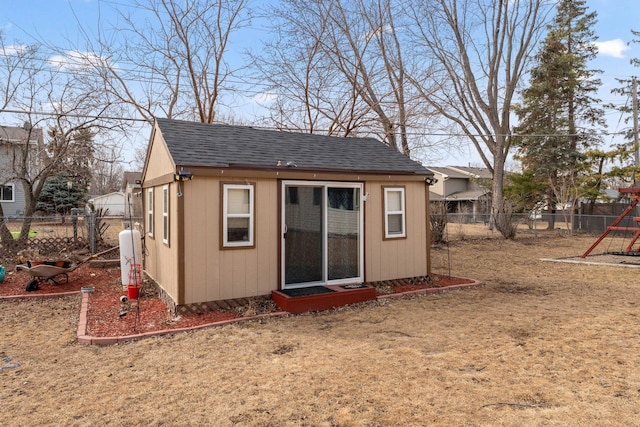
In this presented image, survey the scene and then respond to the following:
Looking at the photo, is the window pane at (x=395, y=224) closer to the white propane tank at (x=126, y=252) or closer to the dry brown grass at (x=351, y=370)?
the dry brown grass at (x=351, y=370)

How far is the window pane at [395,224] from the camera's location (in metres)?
7.50

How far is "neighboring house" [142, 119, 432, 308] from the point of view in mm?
5801

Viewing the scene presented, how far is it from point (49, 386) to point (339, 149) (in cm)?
596

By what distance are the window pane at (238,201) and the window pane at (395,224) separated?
2.72 m

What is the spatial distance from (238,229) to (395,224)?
2.95m

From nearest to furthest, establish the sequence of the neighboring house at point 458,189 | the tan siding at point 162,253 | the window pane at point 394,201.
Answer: the tan siding at point 162,253, the window pane at point 394,201, the neighboring house at point 458,189

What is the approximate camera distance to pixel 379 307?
20.6 feet

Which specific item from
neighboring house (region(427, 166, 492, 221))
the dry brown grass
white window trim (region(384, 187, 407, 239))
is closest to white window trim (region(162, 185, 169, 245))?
the dry brown grass

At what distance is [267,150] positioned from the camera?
276 inches

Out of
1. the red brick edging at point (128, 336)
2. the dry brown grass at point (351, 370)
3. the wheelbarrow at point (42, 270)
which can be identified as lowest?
the dry brown grass at point (351, 370)

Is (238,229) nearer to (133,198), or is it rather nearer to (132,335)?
(132,335)

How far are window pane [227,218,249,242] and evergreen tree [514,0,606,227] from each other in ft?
68.8

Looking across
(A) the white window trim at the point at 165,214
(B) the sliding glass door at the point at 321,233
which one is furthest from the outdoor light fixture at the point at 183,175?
(B) the sliding glass door at the point at 321,233

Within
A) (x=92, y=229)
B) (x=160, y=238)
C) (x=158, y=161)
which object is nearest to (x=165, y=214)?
(x=160, y=238)
